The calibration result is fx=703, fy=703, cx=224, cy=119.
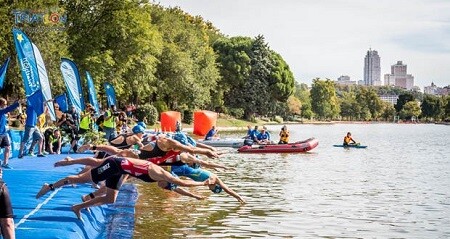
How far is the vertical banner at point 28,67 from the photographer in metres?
21.5

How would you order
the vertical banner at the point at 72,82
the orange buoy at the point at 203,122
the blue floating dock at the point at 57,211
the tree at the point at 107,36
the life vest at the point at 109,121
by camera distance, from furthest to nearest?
the orange buoy at the point at 203,122
the tree at the point at 107,36
the vertical banner at the point at 72,82
the life vest at the point at 109,121
the blue floating dock at the point at 57,211

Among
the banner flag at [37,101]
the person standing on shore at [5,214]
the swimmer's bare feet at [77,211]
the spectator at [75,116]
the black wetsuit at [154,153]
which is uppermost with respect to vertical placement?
the banner flag at [37,101]

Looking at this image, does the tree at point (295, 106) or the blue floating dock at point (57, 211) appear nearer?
the blue floating dock at point (57, 211)

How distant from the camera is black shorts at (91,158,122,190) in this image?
38.6ft

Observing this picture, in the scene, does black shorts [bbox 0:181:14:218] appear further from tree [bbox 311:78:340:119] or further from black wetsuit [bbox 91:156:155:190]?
tree [bbox 311:78:340:119]

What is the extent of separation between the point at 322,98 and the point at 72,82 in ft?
523

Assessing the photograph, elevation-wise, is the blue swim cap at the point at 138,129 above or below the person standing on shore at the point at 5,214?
above

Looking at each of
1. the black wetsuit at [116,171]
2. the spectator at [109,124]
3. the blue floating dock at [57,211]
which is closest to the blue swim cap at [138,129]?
the blue floating dock at [57,211]

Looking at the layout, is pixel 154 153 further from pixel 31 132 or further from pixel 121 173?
pixel 31 132

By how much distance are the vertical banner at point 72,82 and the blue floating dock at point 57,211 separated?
856 centimetres

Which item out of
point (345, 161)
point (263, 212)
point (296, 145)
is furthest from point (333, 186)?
point (296, 145)

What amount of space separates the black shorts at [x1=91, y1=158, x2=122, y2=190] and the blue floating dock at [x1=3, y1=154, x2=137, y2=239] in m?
0.86

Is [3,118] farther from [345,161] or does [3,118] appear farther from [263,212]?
[345,161]

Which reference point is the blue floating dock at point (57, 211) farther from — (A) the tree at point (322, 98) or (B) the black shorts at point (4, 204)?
(A) the tree at point (322, 98)
